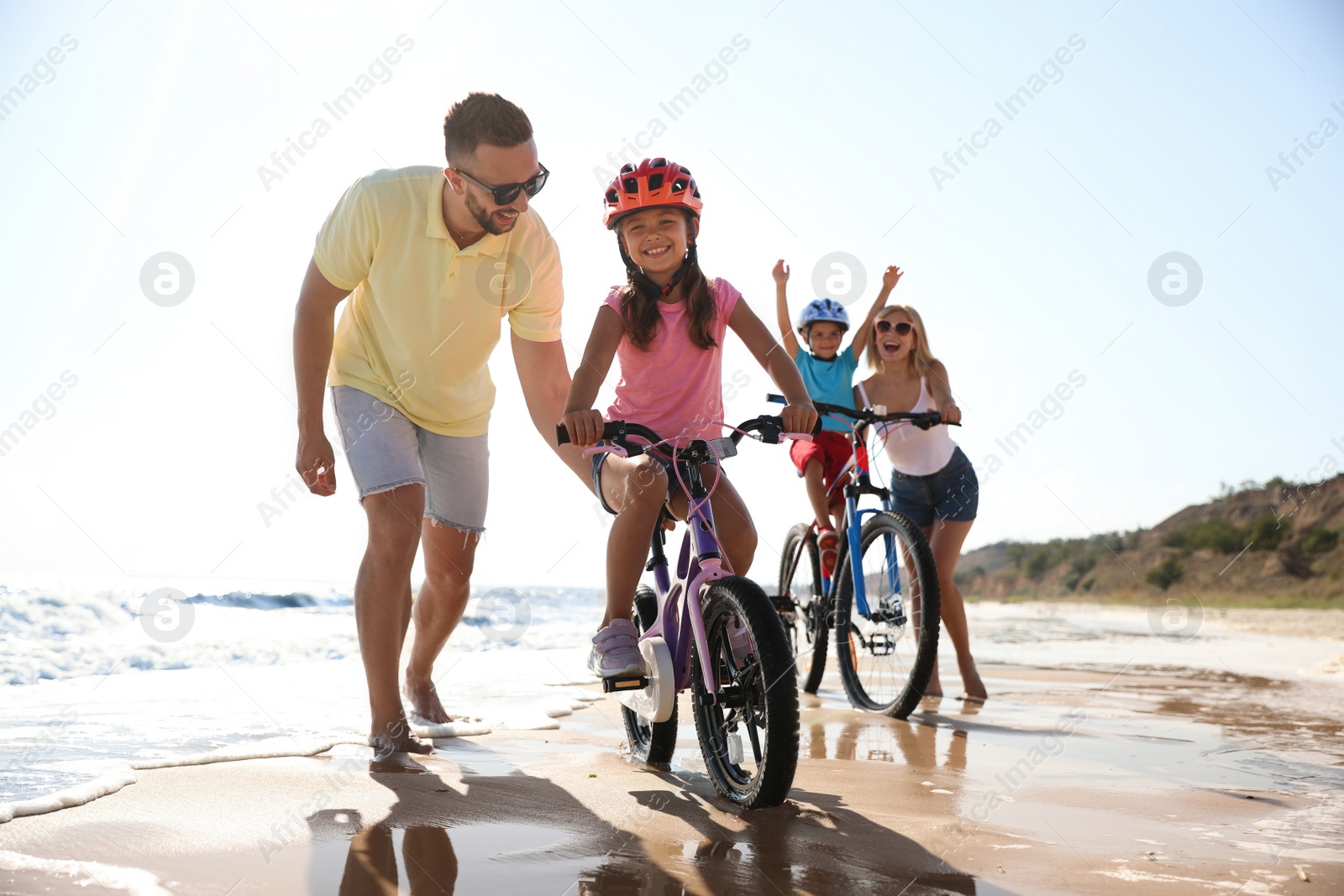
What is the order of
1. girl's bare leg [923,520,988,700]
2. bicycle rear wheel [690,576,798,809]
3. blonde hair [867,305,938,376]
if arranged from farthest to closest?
blonde hair [867,305,938,376]
girl's bare leg [923,520,988,700]
bicycle rear wheel [690,576,798,809]

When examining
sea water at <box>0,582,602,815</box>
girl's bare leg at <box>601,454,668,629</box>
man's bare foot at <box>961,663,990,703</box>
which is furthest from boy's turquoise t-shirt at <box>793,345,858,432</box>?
girl's bare leg at <box>601,454,668,629</box>

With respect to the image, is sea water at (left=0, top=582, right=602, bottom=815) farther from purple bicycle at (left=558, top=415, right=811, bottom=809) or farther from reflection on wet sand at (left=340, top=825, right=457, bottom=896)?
purple bicycle at (left=558, top=415, right=811, bottom=809)

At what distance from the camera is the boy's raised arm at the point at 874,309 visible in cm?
603

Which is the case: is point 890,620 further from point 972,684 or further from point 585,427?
point 585,427

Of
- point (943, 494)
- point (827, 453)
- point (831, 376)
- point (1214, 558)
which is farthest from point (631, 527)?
point (1214, 558)

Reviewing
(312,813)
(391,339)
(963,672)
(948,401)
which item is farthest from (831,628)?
(312,813)

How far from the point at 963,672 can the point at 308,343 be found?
415cm

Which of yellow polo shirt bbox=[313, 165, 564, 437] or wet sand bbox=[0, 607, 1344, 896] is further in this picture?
yellow polo shirt bbox=[313, 165, 564, 437]

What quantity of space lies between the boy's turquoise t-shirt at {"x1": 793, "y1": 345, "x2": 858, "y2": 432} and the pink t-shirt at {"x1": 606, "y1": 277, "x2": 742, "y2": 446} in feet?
8.81

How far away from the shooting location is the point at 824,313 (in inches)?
251

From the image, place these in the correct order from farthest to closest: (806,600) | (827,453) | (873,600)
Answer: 1. (806,600)
2. (827,453)
3. (873,600)

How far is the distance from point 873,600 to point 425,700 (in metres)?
2.35

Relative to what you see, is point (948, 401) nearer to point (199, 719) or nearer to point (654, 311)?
point (654, 311)

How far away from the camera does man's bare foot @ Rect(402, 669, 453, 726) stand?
4211 mm
